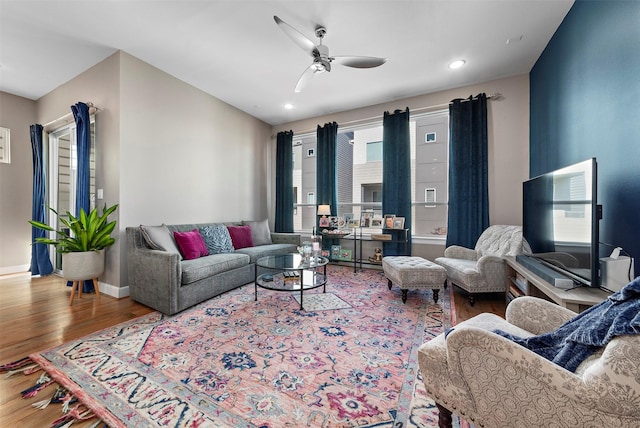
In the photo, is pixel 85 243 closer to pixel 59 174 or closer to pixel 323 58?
pixel 59 174

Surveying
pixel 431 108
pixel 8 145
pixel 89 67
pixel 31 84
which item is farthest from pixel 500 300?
pixel 8 145

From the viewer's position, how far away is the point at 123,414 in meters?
1.26

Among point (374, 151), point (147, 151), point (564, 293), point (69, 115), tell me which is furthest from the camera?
point (374, 151)

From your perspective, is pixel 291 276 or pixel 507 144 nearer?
pixel 291 276

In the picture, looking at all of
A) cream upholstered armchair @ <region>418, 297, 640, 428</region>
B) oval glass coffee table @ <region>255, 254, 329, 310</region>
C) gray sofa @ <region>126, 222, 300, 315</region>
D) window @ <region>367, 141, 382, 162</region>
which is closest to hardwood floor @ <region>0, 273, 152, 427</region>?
gray sofa @ <region>126, 222, 300, 315</region>

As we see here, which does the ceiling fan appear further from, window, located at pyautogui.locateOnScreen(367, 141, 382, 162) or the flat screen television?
window, located at pyautogui.locateOnScreen(367, 141, 382, 162)

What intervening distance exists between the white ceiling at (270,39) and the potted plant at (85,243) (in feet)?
6.10

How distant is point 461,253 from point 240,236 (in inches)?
125

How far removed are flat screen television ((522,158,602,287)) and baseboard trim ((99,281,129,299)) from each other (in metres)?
4.24

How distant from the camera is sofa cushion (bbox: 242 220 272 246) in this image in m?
4.34

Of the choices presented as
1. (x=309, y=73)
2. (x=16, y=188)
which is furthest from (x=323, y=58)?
(x=16, y=188)

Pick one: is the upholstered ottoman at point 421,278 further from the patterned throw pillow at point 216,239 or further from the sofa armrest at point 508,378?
the patterned throw pillow at point 216,239

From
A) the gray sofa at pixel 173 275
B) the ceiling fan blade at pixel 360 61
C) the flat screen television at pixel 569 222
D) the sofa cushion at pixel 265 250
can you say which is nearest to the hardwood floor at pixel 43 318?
the gray sofa at pixel 173 275

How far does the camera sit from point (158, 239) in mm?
2834
